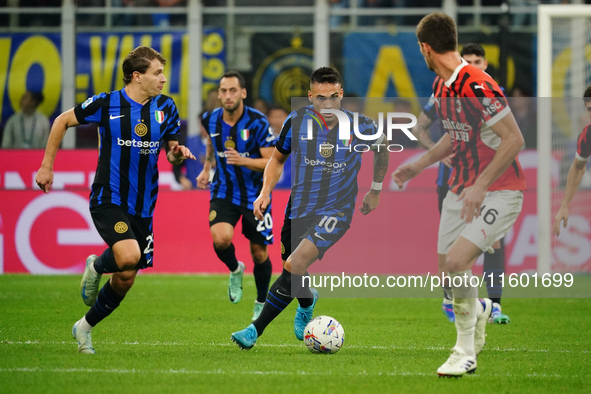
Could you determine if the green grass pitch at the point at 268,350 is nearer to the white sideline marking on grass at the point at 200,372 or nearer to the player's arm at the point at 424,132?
the white sideline marking on grass at the point at 200,372

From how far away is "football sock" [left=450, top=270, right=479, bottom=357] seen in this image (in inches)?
232

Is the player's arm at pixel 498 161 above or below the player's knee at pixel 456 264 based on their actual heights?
above

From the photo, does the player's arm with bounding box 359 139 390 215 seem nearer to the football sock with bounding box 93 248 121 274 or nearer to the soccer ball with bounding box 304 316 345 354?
the soccer ball with bounding box 304 316 345 354

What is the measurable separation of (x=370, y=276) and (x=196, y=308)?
375cm

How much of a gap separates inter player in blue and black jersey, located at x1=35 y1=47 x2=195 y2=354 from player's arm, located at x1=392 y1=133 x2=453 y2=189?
5.45ft

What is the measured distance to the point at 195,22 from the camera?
16.6 metres

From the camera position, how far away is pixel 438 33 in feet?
19.6

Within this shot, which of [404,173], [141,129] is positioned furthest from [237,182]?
[404,173]

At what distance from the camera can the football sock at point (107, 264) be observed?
22.6 ft

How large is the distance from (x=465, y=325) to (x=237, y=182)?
161 inches

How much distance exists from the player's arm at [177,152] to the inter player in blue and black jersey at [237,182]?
6.94ft

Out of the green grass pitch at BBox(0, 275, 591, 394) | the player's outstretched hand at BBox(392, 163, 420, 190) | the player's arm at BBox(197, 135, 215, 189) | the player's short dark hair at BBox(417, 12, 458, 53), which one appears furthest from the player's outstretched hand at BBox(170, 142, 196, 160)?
the player's arm at BBox(197, 135, 215, 189)

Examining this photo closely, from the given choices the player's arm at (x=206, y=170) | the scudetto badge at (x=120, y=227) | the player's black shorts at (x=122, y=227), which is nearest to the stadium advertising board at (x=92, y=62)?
the player's arm at (x=206, y=170)

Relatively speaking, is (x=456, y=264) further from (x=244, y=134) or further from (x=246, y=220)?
(x=244, y=134)
